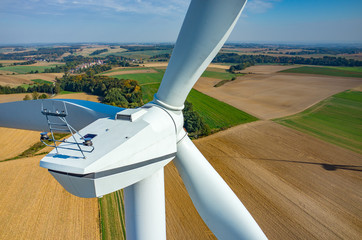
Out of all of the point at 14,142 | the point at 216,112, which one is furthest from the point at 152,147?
the point at 216,112

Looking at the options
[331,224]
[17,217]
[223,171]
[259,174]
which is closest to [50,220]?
[17,217]

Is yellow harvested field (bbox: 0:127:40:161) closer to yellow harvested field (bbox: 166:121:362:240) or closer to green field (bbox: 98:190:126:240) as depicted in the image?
green field (bbox: 98:190:126:240)

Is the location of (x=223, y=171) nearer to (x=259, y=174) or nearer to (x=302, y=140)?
(x=259, y=174)

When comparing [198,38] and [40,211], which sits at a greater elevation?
[198,38]

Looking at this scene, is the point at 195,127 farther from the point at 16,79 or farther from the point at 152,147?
the point at 16,79

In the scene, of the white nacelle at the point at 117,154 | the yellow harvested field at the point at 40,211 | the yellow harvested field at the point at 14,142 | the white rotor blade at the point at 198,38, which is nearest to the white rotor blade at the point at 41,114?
the white nacelle at the point at 117,154

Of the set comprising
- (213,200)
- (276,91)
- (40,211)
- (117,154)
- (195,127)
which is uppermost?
(117,154)

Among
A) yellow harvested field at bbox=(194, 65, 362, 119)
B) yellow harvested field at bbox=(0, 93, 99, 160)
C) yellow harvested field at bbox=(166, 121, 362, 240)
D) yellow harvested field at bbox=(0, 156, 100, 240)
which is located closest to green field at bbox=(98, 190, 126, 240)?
yellow harvested field at bbox=(0, 156, 100, 240)
